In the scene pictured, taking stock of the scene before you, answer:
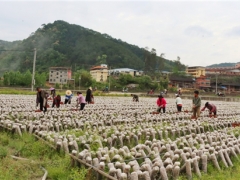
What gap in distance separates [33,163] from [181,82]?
250 ft

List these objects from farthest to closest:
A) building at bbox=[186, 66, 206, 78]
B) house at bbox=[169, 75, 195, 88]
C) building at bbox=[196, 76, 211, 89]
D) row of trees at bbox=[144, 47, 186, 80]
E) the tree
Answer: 1. building at bbox=[186, 66, 206, 78]
2. the tree
3. row of trees at bbox=[144, 47, 186, 80]
4. house at bbox=[169, 75, 195, 88]
5. building at bbox=[196, 76, 211, 89]

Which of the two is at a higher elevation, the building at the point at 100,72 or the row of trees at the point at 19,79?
the building at the point at 100,72

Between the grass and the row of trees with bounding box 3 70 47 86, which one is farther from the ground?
the row of trees with bounding box 3 70 47 86

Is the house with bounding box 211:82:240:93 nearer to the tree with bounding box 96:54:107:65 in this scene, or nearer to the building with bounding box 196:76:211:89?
the building with bounding box 196:76:211:89

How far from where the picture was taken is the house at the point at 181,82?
7838 cm

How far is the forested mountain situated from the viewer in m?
86.5

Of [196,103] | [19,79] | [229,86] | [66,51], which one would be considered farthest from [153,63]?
[196,103]

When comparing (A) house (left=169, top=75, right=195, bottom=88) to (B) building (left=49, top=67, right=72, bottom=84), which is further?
(A) house (left=169, top=75, right=195, bottom=88)

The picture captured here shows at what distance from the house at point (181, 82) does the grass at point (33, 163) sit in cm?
7129

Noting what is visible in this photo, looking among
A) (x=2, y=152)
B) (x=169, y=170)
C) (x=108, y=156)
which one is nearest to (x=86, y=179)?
(x=108, y=156)

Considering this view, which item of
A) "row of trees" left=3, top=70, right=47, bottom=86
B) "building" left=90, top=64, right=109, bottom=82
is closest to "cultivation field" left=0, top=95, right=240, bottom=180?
"row of trees" left=3, top=70, right=47, bottom=86

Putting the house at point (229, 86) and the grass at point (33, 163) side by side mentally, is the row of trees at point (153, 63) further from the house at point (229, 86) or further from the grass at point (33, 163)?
the grass at point (33, 163)

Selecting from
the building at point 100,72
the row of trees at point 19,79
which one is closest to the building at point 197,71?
the building at point 100,72

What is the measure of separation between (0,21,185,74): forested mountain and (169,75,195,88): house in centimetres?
2516
